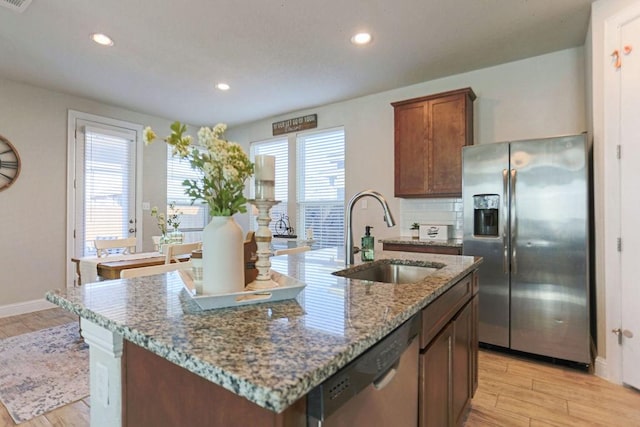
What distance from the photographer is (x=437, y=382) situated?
1287 millimetres

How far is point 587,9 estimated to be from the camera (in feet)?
8.14

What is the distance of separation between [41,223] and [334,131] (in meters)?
3.84

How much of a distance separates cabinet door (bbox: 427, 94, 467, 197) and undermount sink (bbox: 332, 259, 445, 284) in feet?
5.63

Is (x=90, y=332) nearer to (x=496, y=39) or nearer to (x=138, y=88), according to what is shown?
(x=496, y=39)

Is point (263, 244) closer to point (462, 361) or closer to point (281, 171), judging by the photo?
point (462, 361)

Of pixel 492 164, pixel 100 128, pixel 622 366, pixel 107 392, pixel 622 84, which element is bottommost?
pixel 622 366

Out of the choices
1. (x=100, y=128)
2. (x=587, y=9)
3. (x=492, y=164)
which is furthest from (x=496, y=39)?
(x=100, y=128)

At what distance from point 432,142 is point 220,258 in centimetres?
301

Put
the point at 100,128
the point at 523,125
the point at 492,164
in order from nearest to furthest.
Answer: the point at 492,164
the point at 523,125
the point at 100,128

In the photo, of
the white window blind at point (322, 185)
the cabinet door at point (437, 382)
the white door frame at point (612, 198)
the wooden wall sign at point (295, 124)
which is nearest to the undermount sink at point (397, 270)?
the cabinet door at point (437, 382)

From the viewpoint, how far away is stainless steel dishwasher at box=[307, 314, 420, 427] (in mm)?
651

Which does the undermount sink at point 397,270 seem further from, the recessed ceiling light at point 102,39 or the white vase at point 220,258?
the recessed ceiling light at point 102,39

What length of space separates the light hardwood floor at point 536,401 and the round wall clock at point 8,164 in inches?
112

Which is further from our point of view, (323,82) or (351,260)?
(323,82)
